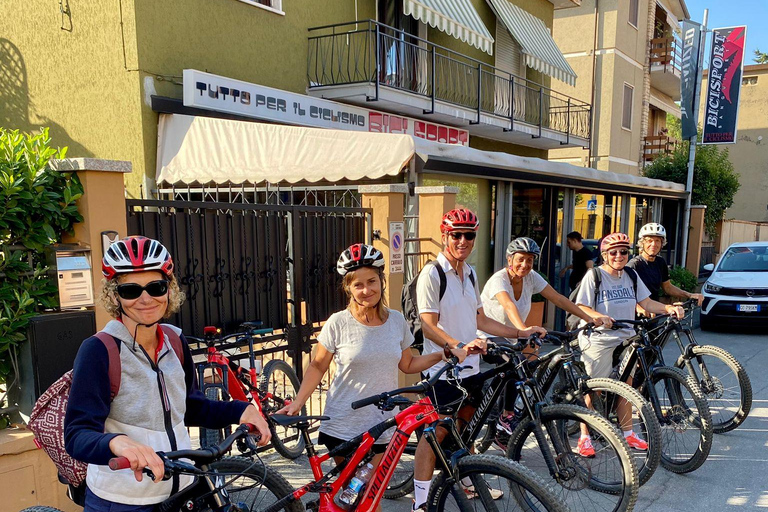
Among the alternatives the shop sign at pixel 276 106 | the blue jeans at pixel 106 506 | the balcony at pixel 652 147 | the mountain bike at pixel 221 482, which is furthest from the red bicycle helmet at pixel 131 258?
the balcony at pixel 652 147

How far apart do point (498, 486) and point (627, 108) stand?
21.1 metres

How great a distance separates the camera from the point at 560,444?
130 inches

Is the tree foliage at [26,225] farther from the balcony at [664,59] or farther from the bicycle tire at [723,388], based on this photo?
the balcony at [664,59]

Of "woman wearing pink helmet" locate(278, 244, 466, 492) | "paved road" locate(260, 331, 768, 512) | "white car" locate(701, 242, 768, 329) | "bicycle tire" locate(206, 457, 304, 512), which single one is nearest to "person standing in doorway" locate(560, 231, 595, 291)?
"white car" locate(701, 242, 768, 329)

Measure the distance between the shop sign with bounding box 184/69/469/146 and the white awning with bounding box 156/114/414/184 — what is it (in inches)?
20.7

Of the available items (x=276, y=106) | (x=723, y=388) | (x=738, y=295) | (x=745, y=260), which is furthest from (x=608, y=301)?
(x=745, y=260)

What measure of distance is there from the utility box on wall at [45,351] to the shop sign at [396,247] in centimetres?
280

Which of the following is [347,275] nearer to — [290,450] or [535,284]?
[535,284]

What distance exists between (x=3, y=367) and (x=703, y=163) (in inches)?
695

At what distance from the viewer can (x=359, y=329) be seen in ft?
9.45

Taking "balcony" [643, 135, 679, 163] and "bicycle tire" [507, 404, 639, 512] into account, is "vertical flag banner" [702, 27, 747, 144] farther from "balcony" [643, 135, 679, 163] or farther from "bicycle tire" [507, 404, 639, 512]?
"bicycle tire" [507, 404, 639, 512]

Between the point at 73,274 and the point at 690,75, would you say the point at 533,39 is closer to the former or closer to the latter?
the point at 690,75

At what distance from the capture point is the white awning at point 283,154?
6.23m

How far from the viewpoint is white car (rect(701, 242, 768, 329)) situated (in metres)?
9.00
